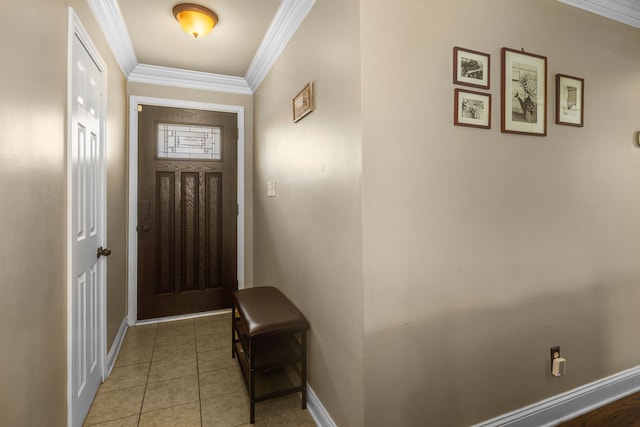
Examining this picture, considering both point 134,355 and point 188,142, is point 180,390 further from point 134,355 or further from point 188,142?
point 188,142

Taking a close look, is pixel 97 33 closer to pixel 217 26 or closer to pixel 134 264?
pixel 217 26

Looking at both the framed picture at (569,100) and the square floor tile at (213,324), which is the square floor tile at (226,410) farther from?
the framed picture at (569,100)

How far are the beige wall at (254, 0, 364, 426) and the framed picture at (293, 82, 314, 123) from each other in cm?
5

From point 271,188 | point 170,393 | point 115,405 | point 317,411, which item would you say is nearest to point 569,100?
point 271,188

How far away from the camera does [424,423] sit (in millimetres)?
1412

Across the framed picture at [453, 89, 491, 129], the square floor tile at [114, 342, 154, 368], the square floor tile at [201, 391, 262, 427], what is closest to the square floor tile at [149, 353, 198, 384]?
the square floor tile at [114, 342, 154, 368]

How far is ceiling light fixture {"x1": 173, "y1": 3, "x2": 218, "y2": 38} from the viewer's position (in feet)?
6.61

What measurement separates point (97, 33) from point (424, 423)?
2.94 meters

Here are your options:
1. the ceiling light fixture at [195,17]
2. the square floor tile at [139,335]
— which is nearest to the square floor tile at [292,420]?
the square floor tile at [139,335]

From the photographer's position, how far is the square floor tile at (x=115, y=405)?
1761 mm

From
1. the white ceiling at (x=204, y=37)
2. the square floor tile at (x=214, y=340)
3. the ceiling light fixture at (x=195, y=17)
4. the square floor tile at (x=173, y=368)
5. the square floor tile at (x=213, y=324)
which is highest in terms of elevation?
the white ceiling at (x=204, y=37)

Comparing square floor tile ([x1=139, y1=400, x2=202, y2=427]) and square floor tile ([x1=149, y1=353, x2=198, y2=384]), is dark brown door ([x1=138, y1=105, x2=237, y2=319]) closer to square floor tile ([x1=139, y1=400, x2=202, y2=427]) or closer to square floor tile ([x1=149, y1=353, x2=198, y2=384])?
square floor tile ([x1=149, y1=353, x2=198, y2=384])

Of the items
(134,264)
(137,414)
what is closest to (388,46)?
(137,414)

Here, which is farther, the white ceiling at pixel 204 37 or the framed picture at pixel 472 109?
the white ceiling at pixel 204 37
